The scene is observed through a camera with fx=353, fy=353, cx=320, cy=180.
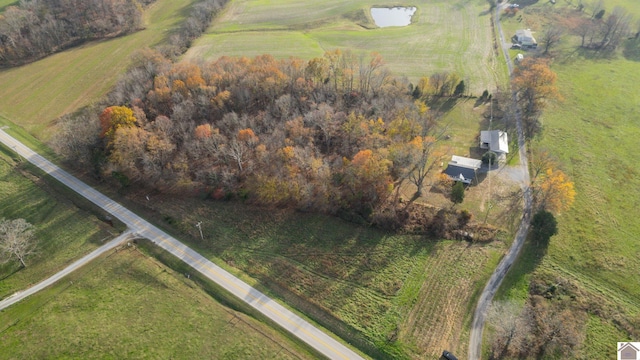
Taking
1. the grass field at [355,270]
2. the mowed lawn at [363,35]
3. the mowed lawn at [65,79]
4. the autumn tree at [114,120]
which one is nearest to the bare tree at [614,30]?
the mowed lawn at [363,35]

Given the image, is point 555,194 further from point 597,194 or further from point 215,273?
point 215,273

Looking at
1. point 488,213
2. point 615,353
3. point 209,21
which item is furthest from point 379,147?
point 209,21

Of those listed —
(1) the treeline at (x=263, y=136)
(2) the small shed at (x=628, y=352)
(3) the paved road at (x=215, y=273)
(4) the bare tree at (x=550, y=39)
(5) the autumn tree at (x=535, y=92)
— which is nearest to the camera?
(2) the small shed at (x=628, y=352)

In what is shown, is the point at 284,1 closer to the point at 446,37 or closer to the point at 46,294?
the point at 446,37

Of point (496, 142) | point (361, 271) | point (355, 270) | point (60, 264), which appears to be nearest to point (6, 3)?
point (60, 264)

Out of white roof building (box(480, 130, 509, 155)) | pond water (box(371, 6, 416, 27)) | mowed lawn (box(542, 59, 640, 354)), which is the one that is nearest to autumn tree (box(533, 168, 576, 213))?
mowed lawn (box(542, 59, 640, 354))

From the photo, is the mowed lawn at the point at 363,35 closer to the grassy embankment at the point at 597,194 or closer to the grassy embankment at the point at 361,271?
the grassy embankment at the point at 597,194

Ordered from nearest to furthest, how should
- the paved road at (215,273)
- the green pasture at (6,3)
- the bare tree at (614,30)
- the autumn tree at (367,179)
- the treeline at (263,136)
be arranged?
the paved road at (215,273)
the autumn tree at (367,179)
the treeline at (263,136)
the bare tree at (614,30)
the green pasture at (6,3)
